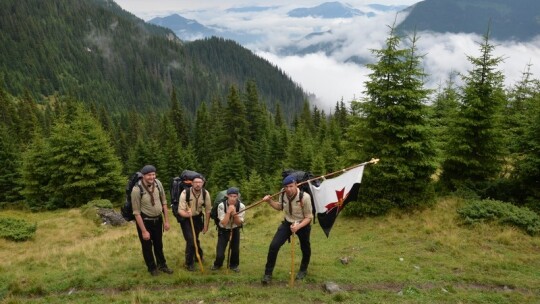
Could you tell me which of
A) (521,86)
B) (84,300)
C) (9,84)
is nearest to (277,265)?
(84,300)

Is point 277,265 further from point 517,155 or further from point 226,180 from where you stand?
point 226,180

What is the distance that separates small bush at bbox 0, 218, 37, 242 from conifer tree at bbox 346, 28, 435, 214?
16.6 meters

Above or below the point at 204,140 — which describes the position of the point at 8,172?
below

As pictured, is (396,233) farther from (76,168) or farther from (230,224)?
(76,168)

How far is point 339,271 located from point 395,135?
9.12m

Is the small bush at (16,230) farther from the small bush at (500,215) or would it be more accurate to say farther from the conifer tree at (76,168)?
the small bush at (500,215)

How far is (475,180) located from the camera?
64.3ft

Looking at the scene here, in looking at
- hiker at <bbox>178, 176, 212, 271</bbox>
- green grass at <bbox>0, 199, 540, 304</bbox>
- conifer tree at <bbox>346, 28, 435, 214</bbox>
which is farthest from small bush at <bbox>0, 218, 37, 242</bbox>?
conifer tree at <bbox>346, 28, 435, 214</bbox>

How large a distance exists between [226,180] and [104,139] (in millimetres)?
16933

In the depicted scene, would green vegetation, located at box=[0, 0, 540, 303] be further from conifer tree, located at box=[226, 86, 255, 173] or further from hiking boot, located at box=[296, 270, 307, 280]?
conifer tree, located at box=[226, 86, 255, 173]

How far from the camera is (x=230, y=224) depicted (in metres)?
10.0

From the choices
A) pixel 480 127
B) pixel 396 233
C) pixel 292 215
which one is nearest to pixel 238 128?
pixel 480 127

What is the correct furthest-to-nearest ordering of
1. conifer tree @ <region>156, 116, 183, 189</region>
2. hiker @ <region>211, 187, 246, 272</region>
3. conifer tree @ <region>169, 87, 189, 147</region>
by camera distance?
conifer tree @ <region>169, 87, 189, 147</region>
conifer tree @ <region>156, 116, 183, 189</region>
hiker @ <region>211, 187, 246, 272</region>

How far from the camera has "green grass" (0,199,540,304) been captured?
29.1ft
